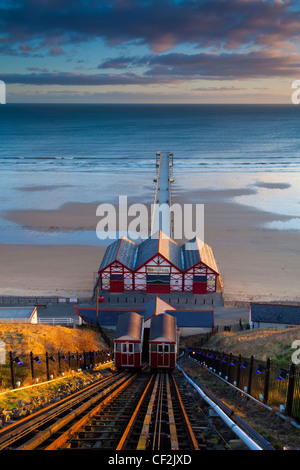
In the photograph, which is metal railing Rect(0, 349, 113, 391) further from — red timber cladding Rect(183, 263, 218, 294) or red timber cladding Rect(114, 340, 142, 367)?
red timber cladding Rect(183, 263, 218, 294)

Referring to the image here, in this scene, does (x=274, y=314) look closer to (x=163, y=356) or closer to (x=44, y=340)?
Result: (x=163, y=356)

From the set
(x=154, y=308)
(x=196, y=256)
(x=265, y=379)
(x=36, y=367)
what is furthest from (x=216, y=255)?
(x=265, y=379)

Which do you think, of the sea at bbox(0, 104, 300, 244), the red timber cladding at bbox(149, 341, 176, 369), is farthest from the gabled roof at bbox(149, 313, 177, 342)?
the sea at bbox(0, 104, 300, 244)

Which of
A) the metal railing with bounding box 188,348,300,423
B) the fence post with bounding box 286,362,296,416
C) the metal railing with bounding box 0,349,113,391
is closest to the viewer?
the fence post with bounding box 286,362,296,416

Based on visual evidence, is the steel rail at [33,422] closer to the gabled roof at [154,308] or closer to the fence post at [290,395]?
the fence post at [290,395]

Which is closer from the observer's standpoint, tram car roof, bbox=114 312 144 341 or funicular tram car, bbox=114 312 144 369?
funicular tram car, bbox=114 312 144 369

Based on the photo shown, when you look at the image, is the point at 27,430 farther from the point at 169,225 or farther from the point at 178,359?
the point at 169,225

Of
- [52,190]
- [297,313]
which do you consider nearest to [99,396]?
[297,313]
